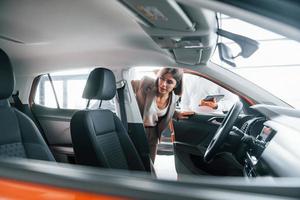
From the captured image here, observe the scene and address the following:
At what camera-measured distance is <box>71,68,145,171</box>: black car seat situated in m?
2.02

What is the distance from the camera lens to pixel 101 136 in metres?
2.23

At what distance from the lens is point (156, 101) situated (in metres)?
3.49

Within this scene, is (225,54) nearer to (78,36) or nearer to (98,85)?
(98,85)

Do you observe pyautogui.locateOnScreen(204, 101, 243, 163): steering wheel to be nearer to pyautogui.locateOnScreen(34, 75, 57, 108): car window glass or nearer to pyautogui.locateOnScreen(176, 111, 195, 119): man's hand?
pyautogui.locateOnScreen(176, 111, 195, 119): man's hand

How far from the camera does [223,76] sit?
7.81 feet

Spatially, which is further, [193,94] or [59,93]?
[59,93]

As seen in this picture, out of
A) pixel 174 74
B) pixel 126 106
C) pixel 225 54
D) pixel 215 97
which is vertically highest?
pixel 225 54

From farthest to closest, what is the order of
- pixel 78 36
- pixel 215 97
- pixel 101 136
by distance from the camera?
pixel 215 97
pixel 78 36
pixel 101 136

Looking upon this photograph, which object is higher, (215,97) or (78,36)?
(78,36)

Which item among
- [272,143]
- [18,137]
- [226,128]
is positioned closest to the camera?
[272,143]

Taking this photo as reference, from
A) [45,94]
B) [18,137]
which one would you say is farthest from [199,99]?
[18,137]

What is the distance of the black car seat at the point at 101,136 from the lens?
2018 millimetres

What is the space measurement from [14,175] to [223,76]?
183 centimetres

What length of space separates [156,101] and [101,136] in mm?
1329
